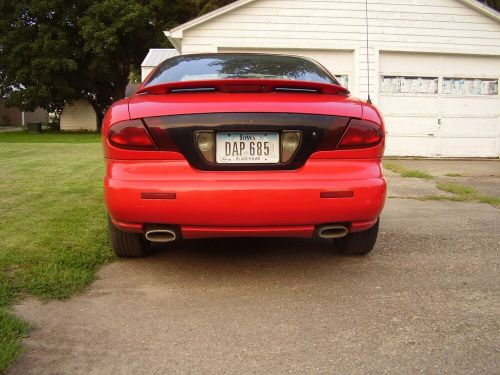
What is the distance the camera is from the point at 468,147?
37.4 feet

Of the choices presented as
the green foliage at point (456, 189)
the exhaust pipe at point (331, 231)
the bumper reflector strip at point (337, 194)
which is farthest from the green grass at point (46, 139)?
the bumper reflector strip at point (337, 194)

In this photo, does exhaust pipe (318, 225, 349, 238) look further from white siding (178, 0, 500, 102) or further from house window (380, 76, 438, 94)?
house window (380, 76, 438, 94)

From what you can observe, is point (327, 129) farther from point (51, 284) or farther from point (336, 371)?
point (51, 284)

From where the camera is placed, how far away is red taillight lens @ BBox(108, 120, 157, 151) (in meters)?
2.79

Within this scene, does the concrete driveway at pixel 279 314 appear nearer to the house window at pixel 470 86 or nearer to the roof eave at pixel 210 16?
the roof eave at pixel 210 16

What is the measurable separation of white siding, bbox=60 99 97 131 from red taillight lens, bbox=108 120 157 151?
31829 millimetres

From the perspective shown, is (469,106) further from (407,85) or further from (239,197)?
(239,197)

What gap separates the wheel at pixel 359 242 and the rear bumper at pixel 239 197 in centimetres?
60

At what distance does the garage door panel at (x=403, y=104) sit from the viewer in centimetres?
1105

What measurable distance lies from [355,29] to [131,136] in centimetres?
908

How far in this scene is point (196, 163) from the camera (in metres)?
2.76

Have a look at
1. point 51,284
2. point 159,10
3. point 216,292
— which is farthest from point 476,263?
point 159,10

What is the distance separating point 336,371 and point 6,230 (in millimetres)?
3069

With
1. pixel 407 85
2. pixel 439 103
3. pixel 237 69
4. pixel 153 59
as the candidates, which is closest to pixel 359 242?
pixel 237 69
